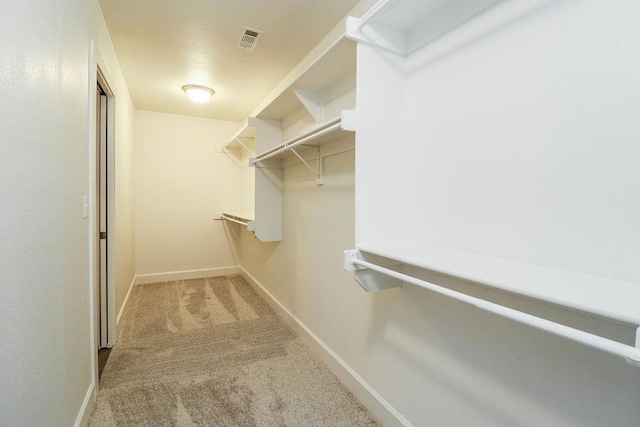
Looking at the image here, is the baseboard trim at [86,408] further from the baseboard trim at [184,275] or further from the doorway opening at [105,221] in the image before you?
the baseboard trim at [184,275]

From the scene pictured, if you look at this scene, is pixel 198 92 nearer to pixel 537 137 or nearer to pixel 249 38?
pixel 249 38

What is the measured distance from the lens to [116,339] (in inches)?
98.8

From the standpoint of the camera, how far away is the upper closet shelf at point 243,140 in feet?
11.0

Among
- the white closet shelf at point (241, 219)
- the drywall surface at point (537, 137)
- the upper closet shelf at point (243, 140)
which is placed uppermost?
the upper closet shelf at point (243, 140)

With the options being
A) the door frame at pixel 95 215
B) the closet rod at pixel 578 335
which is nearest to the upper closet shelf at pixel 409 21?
the closet rod at pixel 578 335

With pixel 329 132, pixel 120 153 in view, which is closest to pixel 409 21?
pixel 329 132

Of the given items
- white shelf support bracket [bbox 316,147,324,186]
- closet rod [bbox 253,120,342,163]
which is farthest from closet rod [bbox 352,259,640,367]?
white shelf support bracket [bbox 316,147,324,186]

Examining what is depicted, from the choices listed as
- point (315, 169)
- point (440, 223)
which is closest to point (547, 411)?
point (440, 223)

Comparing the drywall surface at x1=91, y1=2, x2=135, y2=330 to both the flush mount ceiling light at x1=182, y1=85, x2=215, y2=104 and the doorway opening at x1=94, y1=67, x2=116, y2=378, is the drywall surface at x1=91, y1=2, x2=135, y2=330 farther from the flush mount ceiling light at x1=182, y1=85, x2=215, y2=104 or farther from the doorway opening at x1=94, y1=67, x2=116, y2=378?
the flush mount ceiling light at x1=182, y1=85, x2=215, y2=104

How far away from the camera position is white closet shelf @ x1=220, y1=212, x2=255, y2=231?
2.95m

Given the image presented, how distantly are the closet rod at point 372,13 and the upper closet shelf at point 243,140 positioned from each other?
206cm

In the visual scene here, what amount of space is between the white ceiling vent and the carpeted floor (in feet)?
7.78

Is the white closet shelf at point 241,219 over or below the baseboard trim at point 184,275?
over

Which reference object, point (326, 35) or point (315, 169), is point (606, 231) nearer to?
point (315, 169)
